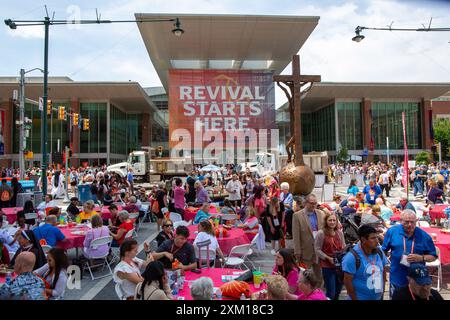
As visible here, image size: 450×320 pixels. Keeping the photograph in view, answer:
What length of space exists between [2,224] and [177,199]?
4.54 metres

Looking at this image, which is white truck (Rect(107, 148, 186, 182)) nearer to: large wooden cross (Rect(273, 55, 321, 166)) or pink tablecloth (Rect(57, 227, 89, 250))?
large wooden cross (Rect(273, 55, 321, 166))

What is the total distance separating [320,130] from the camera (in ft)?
191

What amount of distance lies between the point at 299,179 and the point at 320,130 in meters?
48.3

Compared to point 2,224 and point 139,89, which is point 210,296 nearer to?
point 2,224

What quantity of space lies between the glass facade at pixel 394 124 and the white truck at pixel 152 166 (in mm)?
34332

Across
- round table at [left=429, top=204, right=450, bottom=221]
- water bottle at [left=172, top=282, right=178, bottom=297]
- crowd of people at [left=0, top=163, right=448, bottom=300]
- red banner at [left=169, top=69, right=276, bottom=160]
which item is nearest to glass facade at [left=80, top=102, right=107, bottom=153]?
red banner at [left=169, top=69, right=276, bottom=160]

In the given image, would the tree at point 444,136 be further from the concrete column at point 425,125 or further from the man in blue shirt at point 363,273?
the man in blue shirt at point 363,273

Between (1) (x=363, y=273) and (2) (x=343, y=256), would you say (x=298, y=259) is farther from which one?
(1) (x=363, y=273)

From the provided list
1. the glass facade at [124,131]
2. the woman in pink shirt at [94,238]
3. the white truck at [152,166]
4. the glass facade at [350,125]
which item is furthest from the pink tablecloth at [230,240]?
the glass facade at [350,125]

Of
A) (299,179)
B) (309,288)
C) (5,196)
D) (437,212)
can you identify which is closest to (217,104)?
(299,179)

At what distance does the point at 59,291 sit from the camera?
154 inches

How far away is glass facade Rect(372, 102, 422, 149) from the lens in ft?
168

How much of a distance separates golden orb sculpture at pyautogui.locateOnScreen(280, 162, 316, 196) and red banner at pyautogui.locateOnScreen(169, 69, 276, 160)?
2424 cm
